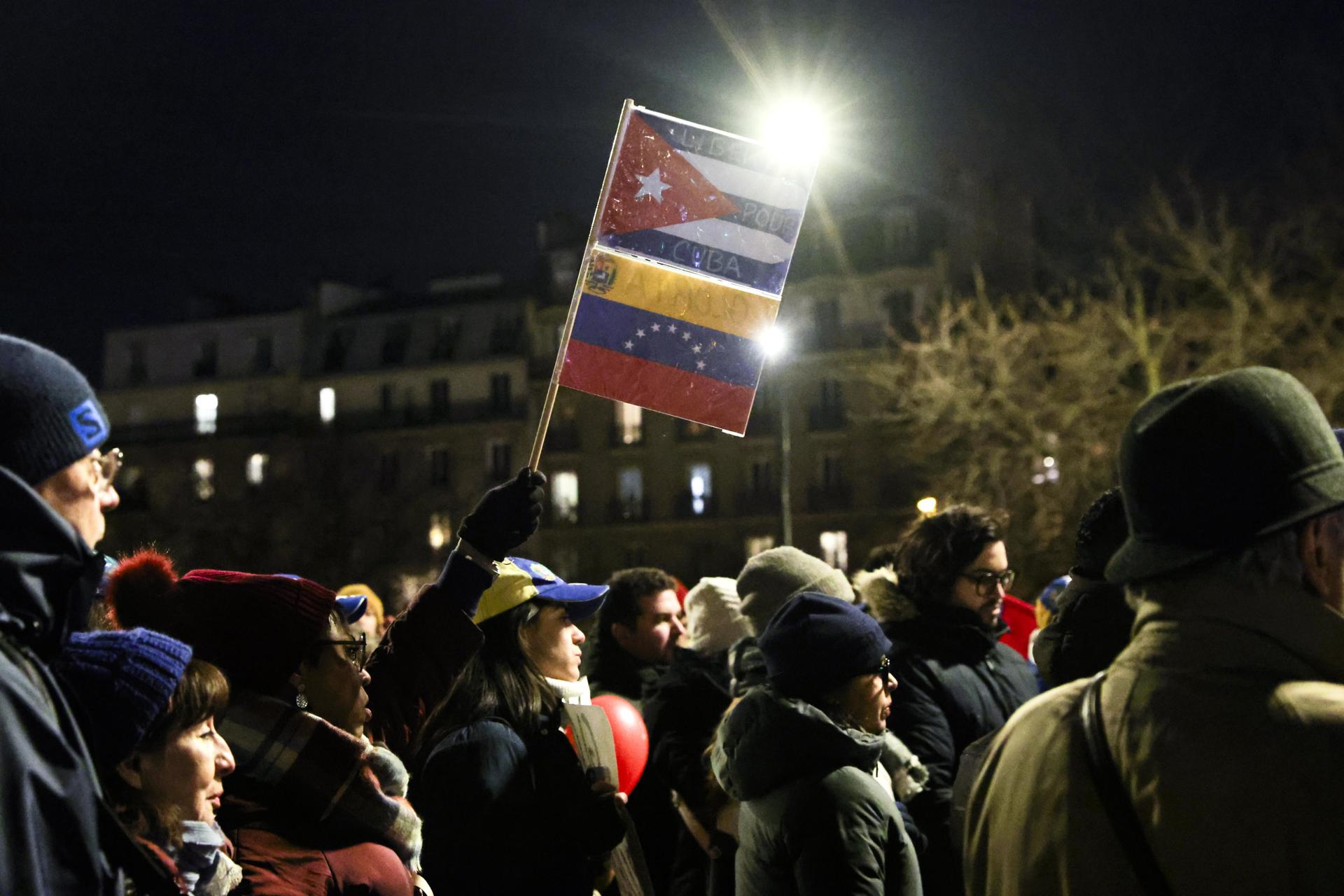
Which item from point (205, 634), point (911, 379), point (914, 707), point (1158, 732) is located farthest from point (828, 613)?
point (911, 379)

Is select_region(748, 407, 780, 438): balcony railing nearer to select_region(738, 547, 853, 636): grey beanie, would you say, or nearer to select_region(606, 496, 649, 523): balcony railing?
select_region(606, 496, 649, 523): balcony railing

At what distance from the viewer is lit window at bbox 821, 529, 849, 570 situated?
51656mm

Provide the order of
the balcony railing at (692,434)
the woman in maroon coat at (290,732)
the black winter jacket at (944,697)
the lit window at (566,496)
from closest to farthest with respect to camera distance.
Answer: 1. the woman in maroon coat at (290,732)
2. the black winter jacket at (944,697)
3. the balcony railing at (692,434)
4. the lit window at (566,496)

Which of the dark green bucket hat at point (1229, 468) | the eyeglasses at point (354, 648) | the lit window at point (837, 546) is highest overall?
the dark green bucket hat at point (1229, 468)

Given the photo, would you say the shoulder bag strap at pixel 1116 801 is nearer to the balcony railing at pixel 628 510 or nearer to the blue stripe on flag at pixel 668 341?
the blue stripe on flag at pixel 668 341

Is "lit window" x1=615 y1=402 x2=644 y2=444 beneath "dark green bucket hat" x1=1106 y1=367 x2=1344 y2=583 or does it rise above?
above

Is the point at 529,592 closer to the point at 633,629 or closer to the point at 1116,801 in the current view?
the point at 633,629

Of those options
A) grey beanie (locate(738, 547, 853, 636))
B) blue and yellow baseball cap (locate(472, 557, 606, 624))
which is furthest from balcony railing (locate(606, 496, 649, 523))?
blue and yellow baseball cap (locate(472, 557, 606, 624))

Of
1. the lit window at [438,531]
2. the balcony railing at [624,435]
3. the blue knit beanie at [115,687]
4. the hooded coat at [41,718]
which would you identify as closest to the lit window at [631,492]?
the balcony railing at [624,435]

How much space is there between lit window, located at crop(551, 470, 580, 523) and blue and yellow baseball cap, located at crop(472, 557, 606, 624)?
5048cm

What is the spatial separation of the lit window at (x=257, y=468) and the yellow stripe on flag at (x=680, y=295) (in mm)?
57778

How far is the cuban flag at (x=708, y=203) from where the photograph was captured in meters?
4.55

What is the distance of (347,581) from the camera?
49281 mm

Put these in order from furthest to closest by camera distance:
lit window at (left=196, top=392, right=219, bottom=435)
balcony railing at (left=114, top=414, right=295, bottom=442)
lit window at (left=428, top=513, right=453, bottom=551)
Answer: lit window at (left=196, top=392, right=219, bottom=435) < balcony railing at (left=114, top=414, right=295, bottom=442) < lit window at (left=428, top=513, right=453, bottom=551)
